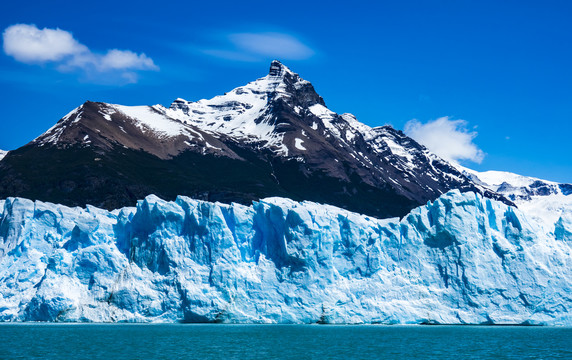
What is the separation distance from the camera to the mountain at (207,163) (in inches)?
4471

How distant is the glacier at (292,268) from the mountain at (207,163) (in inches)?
2208

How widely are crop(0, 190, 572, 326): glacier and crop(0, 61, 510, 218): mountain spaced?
5608cm

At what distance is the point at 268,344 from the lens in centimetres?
3872

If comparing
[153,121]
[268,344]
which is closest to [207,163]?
[153,121]

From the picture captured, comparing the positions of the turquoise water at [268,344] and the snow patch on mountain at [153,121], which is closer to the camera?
the turquoise water at [268,344]

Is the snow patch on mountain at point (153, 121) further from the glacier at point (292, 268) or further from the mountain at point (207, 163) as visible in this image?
the glacier at point (292, 268)

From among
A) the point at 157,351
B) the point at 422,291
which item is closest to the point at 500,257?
the point at 422,291

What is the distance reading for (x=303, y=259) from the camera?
167 feet

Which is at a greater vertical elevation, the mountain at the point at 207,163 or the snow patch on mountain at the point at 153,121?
the snow patch on mountain at the point at 153,121

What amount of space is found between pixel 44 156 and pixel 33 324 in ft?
252

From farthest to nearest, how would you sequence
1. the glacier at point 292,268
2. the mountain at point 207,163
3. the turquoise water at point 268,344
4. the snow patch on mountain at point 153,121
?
1. the snow patch on mountain at point 153,121
2. the mountain at point 207,163
3. the glacier at point 292,268
4. the turquoise water at point 268,344

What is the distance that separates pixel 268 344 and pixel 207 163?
108m

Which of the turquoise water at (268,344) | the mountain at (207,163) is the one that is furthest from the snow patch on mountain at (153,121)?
the turquoise water at (268,344)

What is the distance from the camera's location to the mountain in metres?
114
